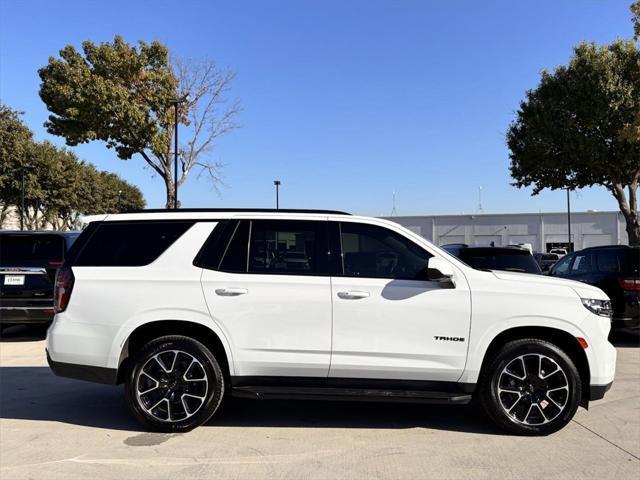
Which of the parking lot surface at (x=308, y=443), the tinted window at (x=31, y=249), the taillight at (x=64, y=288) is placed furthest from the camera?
the tinted window at (x=31, y=249)

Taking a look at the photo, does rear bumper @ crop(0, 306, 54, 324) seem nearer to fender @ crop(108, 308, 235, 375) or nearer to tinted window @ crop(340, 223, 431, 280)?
fender @ crop(108, 308, 235, 375)

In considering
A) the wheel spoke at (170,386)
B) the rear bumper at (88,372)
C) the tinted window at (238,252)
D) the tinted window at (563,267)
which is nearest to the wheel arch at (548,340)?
the tinted window at (238,252)

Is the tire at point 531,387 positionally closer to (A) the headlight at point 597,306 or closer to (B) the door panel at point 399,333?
(B) the door panel at point 399,333

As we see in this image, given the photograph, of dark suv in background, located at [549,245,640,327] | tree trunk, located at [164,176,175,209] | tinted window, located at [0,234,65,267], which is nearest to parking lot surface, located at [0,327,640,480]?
dark suv in background, located at [549,245,640,327]

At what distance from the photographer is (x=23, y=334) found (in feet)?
33.1

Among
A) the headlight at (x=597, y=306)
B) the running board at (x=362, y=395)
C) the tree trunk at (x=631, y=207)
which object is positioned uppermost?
the tree trunk at (x=631, y=207)

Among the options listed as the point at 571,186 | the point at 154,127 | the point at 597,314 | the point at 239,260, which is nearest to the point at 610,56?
the point at 571,186

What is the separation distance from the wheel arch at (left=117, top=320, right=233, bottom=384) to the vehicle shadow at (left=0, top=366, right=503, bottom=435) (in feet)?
2.08

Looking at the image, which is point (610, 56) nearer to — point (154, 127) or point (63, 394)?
point (154, 127)

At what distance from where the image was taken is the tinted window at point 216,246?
4.68 m

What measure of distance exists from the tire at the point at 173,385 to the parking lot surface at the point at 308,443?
17 centimetres

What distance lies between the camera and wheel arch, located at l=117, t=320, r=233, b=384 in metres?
4.64

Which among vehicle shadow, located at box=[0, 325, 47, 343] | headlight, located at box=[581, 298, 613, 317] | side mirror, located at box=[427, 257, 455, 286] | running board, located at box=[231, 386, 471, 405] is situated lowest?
vehicle shadow, located at box=[0, 325, 47, 343]

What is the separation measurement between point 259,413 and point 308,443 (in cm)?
101
